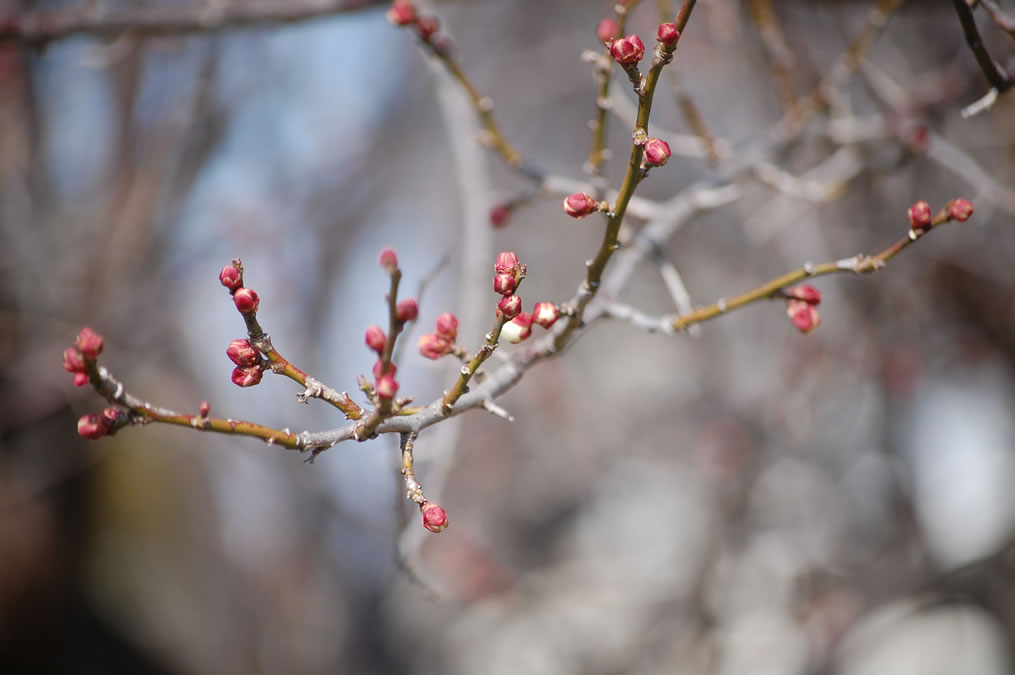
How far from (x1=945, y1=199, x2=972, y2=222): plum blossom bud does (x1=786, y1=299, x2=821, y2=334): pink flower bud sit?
0.23 metres

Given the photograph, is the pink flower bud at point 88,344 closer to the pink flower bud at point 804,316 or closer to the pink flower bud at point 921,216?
the pink flower bud at point 804,316

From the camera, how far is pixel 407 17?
1254mm

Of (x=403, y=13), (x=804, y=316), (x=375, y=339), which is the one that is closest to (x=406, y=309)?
(x=375, y=339)

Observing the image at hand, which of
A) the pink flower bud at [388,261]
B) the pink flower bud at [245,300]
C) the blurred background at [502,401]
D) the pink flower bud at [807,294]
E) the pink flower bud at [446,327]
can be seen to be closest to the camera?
the pink flower bud at [388,261]

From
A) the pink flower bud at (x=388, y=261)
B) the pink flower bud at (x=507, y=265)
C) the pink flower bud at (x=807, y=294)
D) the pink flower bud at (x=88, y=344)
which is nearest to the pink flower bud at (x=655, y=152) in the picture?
the pink flower bud at (x=507, y=265)

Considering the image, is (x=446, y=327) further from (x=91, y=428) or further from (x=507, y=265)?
(x=91, y=428)

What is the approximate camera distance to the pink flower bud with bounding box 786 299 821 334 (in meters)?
1.05

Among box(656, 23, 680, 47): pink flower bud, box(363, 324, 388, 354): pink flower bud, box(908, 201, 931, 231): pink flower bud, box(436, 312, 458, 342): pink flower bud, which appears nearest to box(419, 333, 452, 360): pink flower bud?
box(436, 312, 458, 342): pink flower bud

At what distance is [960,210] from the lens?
3.12ft

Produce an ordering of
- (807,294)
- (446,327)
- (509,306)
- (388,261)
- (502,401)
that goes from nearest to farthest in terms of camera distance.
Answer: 1. (388,261)
2. (509,306)
3. (446,327)
4. (807,294)
5. (502,401)

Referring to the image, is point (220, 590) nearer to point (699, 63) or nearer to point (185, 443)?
point (185, 443)

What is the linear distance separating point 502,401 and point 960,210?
4.92m

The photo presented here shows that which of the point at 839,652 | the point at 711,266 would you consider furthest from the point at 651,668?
the point at 711,266

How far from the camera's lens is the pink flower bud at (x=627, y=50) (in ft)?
2.46
